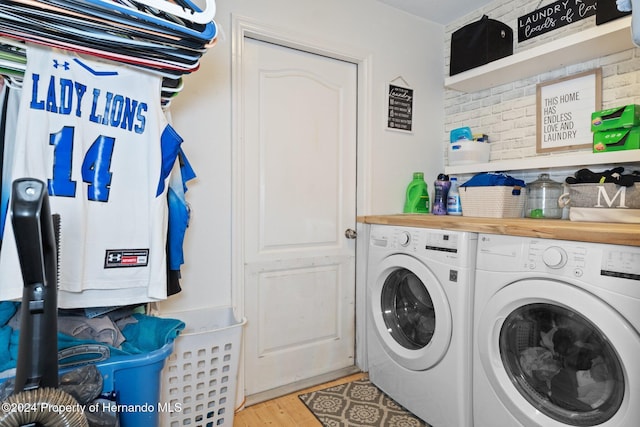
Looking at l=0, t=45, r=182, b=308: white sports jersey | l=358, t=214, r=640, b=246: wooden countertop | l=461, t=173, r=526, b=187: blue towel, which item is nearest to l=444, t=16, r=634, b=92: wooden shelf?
l=461, t=173, r=526, b=187: blue towel

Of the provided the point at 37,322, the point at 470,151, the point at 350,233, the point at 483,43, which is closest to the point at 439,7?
the point at 483,43

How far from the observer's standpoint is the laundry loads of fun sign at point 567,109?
1.83m

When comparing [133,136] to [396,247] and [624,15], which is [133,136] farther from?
[624,15]

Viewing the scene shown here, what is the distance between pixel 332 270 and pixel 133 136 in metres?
1.38

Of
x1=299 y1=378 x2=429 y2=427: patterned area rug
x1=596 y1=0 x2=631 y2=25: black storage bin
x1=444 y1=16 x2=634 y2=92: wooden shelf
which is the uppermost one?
x1=596 y1=0 x2=631 y2=25: black storage bin

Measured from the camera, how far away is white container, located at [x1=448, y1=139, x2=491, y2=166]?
2260 millimetres

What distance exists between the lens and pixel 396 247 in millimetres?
1850

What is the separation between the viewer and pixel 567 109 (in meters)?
1.92

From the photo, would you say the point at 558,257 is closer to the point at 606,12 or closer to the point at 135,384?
the point at 606,12

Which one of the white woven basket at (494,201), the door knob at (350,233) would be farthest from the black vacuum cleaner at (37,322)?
the white woven basket at (494,201)

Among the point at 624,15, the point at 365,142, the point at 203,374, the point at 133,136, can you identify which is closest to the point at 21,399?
the point at 133,136

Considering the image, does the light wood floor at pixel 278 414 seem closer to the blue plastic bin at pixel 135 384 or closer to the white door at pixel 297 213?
the white door at pixel 297 213

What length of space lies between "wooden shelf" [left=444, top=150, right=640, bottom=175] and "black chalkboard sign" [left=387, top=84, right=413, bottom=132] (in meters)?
0.42

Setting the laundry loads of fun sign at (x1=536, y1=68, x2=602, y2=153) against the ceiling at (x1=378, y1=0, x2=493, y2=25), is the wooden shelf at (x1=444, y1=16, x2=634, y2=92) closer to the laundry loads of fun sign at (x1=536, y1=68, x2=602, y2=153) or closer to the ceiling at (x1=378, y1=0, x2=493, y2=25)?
the laundry loads of fun sign at (x1=536, y1=68, x2=602, y2=153)
